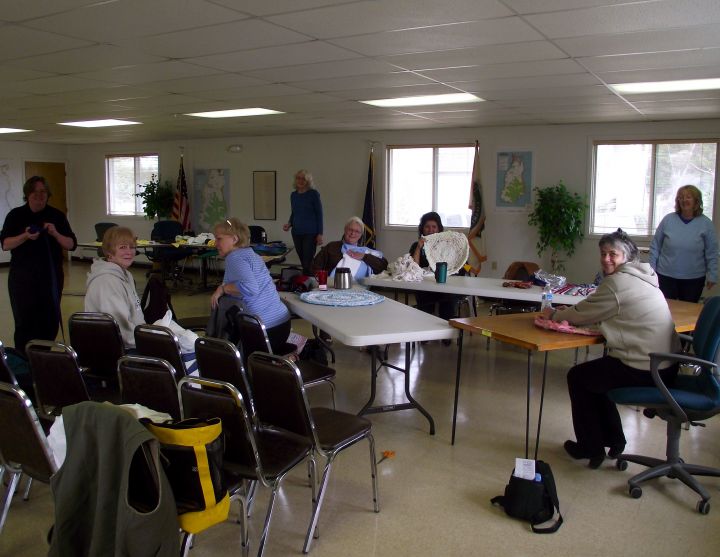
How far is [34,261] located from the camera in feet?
16.5

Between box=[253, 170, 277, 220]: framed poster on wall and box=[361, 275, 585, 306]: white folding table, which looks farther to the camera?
box=[253, 170, 277, 220]: framed poster on wall

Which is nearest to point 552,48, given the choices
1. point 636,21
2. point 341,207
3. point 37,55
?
point 636,21

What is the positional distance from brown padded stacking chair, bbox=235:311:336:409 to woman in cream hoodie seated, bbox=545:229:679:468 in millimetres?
1359

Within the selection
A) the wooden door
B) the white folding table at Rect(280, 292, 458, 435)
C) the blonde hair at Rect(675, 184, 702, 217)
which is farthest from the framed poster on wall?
the blonde hair at Rect(675, 184, 702, 217)

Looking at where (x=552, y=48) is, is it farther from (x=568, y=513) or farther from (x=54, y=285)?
(x=54, y=285)

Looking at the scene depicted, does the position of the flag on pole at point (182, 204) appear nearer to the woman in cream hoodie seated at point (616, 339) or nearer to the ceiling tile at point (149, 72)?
the ceiling tile at point (149, 72)

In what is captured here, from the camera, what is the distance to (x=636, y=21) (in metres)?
3.19

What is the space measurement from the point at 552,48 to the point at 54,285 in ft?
13.2

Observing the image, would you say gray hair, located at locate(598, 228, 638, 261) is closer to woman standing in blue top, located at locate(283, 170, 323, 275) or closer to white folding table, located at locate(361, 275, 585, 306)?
white folding table, located at locate(361, 275, 585, 306)

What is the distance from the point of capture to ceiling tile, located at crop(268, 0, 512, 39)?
117 inches

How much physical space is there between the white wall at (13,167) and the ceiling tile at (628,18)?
434 inches

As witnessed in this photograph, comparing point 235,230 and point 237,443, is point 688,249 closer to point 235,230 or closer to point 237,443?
point 235,230

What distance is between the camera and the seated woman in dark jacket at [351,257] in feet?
18.3

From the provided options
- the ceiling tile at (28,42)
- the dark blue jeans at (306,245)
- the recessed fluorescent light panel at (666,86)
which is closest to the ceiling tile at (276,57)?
the ceiling tile at (28,42)
